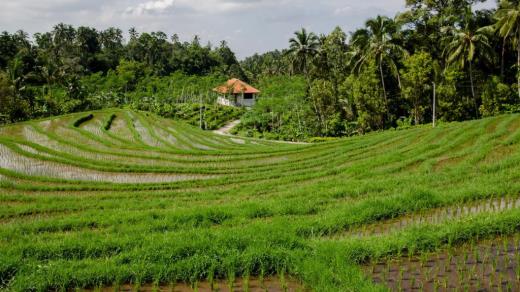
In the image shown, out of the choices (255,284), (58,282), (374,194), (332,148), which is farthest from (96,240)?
(332,148)

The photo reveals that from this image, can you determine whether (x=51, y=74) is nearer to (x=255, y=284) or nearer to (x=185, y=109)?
(x=185, y=109)

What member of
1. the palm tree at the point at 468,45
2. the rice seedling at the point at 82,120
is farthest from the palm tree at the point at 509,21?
the rice seedling at the point at 82,120

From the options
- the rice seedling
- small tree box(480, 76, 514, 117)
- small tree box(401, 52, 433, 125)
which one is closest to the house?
the rice seedling

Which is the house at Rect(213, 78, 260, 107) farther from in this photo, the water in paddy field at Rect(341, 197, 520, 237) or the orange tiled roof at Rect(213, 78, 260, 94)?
the water in paddy field at Rect(341, 197, 520, 237)

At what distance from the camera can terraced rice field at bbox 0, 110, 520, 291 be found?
6.66 meters

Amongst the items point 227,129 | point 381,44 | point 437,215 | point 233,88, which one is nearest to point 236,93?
point 233,88

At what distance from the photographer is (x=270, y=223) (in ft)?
30.2

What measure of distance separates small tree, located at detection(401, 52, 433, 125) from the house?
3180 centimetres

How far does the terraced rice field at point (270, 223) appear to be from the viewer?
6656mm

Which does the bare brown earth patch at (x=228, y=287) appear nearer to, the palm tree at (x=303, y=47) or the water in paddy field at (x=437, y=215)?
the water in paddy field at (x=437, y=215)

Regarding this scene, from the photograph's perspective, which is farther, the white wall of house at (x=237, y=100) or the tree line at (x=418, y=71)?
the white wall of house at (x=237, y=100)

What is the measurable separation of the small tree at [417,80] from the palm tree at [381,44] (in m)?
1.13

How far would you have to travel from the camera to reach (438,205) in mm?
10156

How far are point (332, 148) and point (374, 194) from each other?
11993 mm
